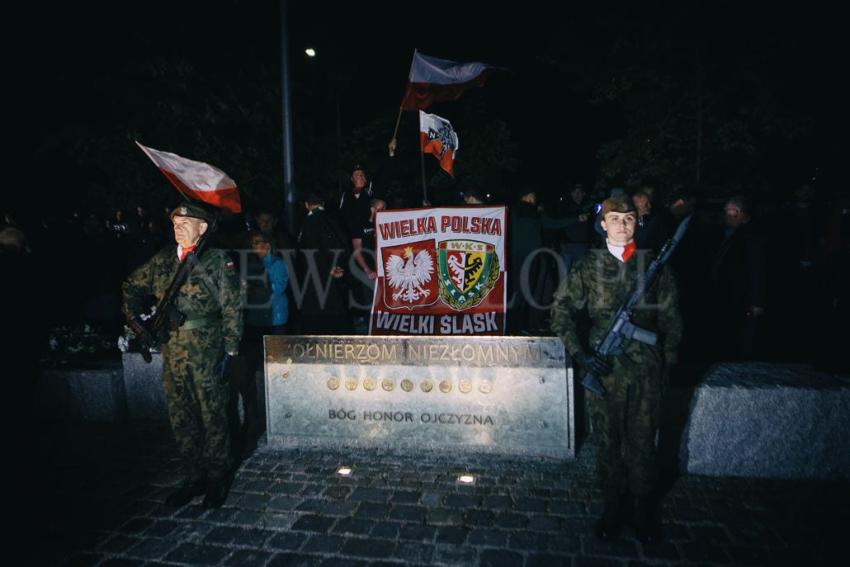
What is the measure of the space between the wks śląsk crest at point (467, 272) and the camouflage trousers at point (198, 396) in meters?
2.67

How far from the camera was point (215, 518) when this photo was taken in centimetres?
412

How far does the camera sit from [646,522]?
368 centimetres

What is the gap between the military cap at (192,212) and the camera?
14.1 feet

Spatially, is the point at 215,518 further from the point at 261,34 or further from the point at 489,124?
the point at 489,124

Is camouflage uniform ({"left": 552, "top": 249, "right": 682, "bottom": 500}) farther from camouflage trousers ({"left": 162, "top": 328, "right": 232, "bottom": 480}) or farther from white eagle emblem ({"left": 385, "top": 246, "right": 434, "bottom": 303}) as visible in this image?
camouflage trousers ({"left": 162, "top": 328, "right": 232, "bottom": 480})

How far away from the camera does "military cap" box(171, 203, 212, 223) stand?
170 inches

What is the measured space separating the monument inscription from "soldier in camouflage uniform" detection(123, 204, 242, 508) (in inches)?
35.9

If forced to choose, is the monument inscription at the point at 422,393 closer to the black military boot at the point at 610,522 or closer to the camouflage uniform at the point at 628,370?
the camouflage uniform at the point at 628,370

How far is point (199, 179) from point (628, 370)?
17.1 ft

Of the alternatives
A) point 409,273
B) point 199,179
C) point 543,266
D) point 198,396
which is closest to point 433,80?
point 543,266

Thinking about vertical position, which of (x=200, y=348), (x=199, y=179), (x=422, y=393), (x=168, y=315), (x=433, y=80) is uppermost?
(x=433, y=80)

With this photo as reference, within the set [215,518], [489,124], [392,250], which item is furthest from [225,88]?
[489,124]

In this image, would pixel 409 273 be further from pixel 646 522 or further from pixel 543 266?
pixel 646 522

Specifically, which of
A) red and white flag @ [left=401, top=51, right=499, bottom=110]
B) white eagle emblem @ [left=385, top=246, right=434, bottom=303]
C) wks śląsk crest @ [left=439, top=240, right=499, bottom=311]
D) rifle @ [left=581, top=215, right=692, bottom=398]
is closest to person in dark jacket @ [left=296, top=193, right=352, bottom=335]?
white eagle emblem @ [left=385, top=246, right=434, bottom=303]
